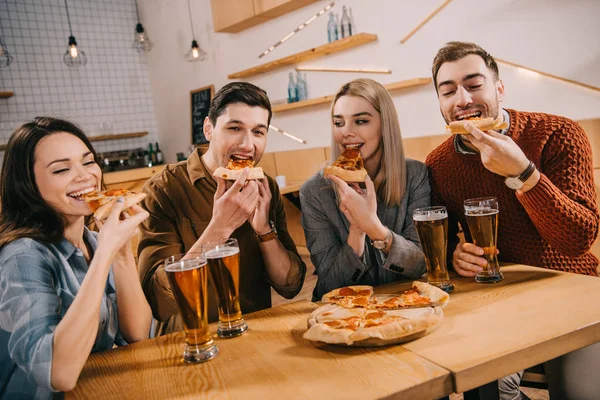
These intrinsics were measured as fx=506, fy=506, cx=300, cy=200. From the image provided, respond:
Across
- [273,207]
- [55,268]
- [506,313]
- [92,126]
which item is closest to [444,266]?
[506,313]

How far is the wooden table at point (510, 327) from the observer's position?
1011 mm

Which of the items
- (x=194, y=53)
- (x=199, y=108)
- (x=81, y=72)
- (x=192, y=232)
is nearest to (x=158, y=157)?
(x=199, y=108)

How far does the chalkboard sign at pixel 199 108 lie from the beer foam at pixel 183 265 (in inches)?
239

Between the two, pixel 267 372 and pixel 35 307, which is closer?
pixel 267 372

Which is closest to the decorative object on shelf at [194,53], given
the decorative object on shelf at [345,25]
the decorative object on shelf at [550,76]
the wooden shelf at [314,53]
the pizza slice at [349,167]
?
the wooden shelf at [314,53]

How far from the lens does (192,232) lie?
214 cm

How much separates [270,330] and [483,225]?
727 millimetres

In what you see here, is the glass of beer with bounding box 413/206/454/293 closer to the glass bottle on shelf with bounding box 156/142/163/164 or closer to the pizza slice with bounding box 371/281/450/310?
the pizza slice with bounding box 371/281/450/310

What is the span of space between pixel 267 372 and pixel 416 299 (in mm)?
464

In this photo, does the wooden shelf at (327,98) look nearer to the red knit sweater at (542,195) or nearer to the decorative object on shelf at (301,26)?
the decorative object on shelf at (301,26)

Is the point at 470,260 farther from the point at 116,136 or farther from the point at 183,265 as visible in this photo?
the point at 116,136

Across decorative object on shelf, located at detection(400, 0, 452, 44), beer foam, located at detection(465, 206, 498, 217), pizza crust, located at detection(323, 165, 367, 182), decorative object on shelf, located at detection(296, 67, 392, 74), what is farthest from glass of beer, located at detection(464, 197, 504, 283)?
decorative object on shelf, located at detection(296, 67, 392, 74)

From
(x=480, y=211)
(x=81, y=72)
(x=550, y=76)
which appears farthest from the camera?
(x=81, y=72)

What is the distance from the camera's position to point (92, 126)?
741cm
